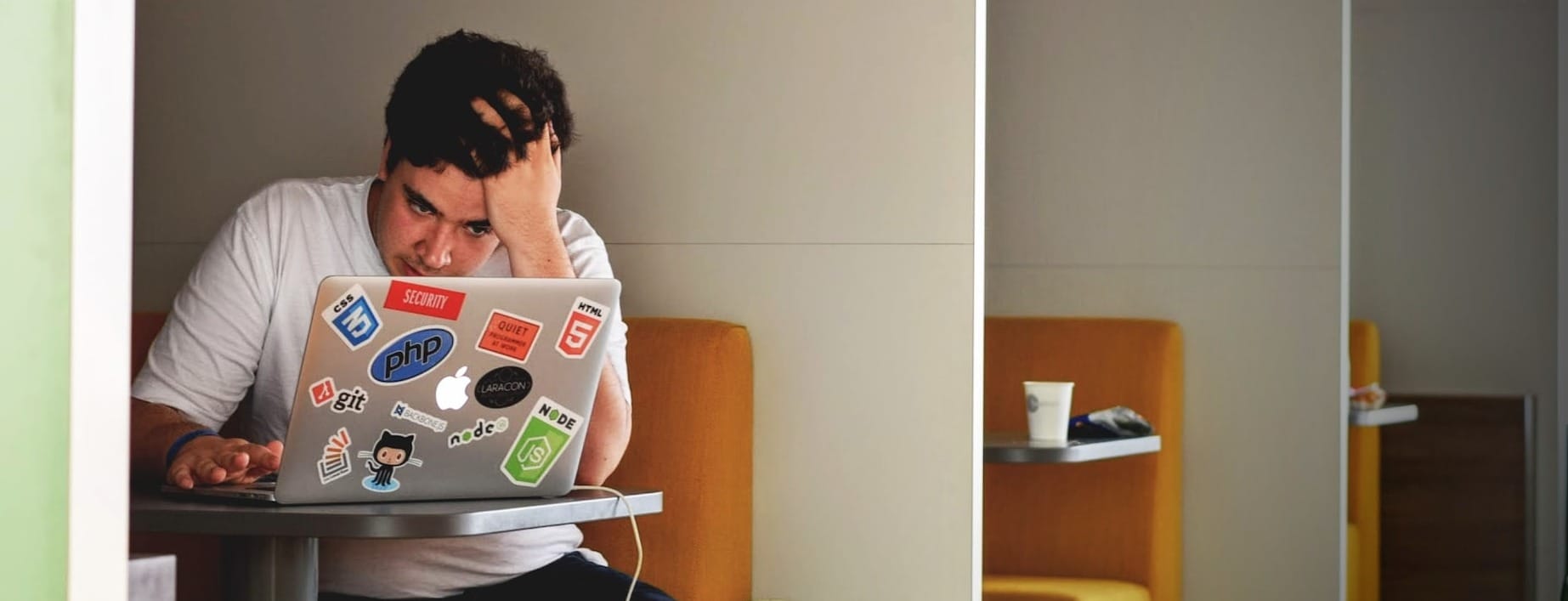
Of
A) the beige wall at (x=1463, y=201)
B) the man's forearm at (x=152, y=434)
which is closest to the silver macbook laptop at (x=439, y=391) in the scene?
the man's forearm at (x=152, y=434)

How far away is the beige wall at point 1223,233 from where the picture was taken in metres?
3.84

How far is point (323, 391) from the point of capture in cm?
166

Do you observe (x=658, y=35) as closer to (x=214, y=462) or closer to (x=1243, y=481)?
(x=214, y=462)

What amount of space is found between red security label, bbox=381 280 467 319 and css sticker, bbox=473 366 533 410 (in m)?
0.07

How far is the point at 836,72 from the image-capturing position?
8.79ft

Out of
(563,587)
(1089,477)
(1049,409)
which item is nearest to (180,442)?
(563,587)

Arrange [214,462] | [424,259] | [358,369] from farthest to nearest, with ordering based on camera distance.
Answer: [424,259]
[214,462]
[358,369]

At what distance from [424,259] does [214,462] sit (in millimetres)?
643

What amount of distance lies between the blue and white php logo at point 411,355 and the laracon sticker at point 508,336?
4cm

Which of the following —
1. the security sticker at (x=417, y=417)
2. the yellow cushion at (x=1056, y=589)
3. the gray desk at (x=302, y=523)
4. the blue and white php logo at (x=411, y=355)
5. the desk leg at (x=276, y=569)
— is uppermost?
the blue and white php logo at (x=411, y=355)

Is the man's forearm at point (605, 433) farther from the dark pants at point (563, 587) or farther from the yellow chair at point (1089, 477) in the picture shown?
the yellow chair at point (1089, 477)

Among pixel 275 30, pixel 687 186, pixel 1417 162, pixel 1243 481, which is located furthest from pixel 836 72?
pixel 1417 162

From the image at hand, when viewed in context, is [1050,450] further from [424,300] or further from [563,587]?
[424,300]

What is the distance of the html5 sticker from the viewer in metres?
1.76
